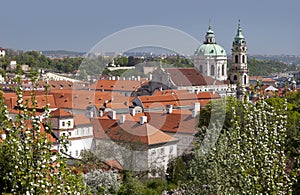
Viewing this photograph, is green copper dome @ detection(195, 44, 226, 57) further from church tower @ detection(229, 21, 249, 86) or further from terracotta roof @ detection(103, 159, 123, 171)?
terracotta roof @ detection(103, 159, 123, 171)

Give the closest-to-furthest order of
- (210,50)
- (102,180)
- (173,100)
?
1. (102,180)
2. (173,100)
3. (210,50)

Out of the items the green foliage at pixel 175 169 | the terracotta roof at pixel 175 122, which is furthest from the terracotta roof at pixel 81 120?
the green foliage at pixel 175 169

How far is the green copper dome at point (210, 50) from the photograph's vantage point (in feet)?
190

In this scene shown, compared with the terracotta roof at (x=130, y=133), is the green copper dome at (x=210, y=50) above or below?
above

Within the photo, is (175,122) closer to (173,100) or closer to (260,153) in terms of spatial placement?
(173,100)

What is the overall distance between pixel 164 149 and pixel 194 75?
27217 mm

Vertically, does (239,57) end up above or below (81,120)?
above

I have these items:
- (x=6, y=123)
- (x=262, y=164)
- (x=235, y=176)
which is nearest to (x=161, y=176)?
(x=235, y=176)

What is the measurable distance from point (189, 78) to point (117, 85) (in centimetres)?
685

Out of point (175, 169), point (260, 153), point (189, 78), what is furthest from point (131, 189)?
point (189, 78)

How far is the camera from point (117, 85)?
50.1m

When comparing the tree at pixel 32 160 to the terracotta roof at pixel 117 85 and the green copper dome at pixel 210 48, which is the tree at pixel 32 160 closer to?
the terracotta roof at pixel 117 85

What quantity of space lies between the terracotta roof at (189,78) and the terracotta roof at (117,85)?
10.7 ft

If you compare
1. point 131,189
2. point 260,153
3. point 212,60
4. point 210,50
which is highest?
point 210,50
